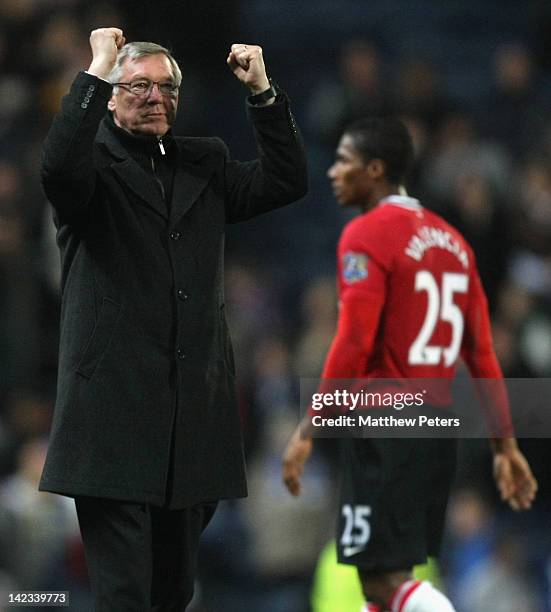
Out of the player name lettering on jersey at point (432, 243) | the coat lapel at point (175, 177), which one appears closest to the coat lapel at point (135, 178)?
the coat lapel at point (175, 177)

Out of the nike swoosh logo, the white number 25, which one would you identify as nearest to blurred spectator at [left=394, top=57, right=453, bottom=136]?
the white number 25

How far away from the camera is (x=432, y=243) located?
4.69m

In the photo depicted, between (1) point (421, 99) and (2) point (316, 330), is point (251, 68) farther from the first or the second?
(1) point (421, 99)

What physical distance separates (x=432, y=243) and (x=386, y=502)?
0.89 meters

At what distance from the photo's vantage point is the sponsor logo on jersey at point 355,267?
4539 millimetres

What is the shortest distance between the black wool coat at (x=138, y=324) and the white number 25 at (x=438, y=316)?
117 cm

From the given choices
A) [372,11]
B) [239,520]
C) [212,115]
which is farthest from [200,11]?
[239,520]

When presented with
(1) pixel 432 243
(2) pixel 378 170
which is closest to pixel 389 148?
(2) pixel 378 170

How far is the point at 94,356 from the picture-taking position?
11.0 feet

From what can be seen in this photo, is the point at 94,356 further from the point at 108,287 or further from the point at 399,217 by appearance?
the point at 399,217

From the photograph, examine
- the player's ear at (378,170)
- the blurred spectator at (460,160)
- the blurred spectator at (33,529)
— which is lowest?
the blurred spectator at (33,529)

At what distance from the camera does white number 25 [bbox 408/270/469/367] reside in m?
4.62

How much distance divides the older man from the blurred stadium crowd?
278cm

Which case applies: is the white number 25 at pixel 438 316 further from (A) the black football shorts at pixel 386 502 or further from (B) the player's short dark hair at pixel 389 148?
(B) the player's short dark hair at pixel 389 148
